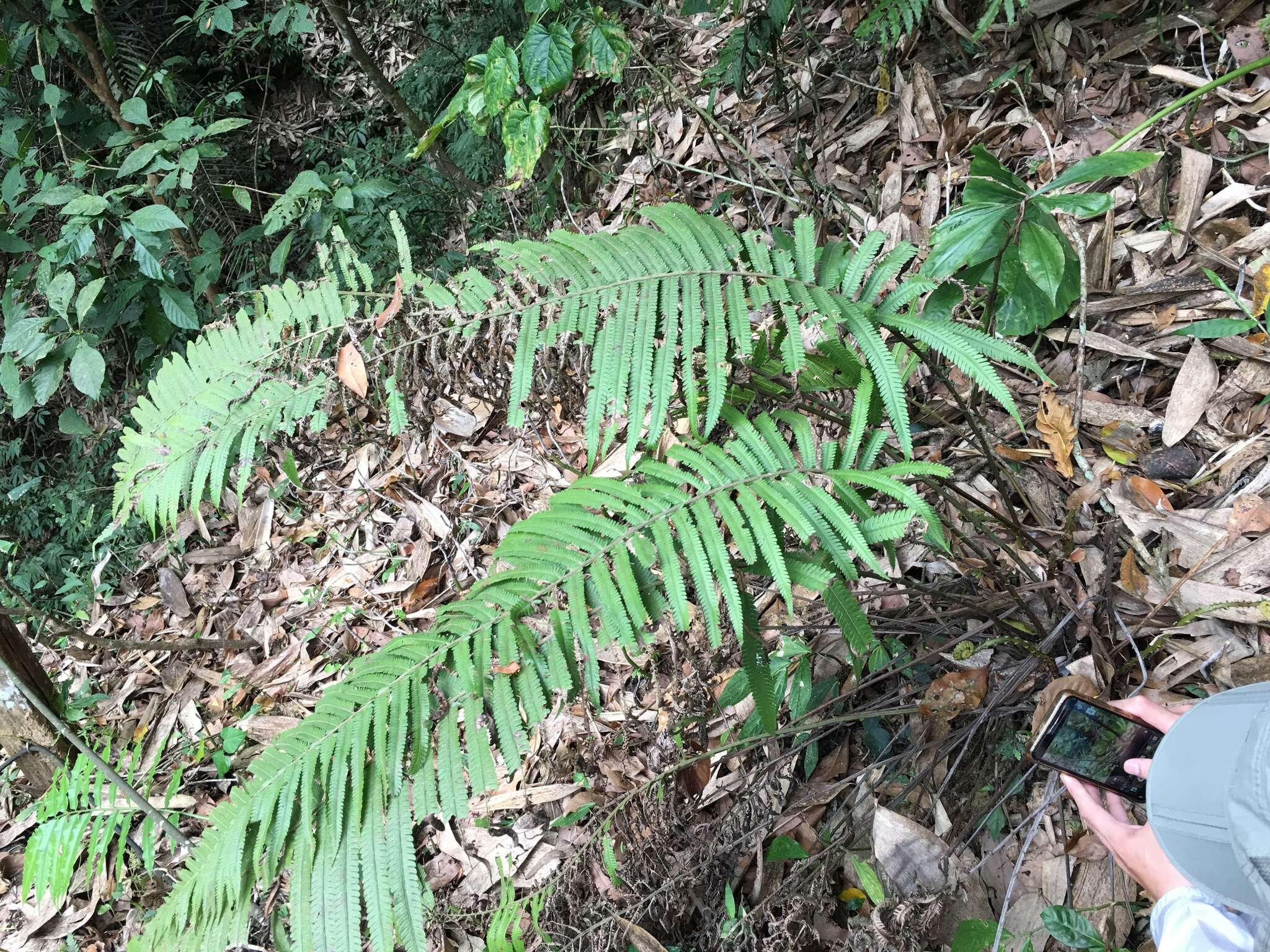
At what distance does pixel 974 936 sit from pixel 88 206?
11.1ft

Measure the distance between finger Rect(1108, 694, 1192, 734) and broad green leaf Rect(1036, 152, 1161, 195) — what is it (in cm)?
81

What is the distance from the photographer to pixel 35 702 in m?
2.14

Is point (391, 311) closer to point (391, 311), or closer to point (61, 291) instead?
point (391, 311)

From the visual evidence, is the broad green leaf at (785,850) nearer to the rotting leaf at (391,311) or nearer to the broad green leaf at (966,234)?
the broad green leaf at (966,234)

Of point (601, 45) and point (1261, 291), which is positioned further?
point (601, 45)

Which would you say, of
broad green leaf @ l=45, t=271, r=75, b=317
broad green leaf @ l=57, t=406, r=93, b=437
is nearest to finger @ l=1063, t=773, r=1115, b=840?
broad green leaf @ l=45, t=271, r=75, b=317

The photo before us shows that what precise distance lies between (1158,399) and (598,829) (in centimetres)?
156

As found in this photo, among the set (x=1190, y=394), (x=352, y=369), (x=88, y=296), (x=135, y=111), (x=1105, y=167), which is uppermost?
(x=135, y=111)

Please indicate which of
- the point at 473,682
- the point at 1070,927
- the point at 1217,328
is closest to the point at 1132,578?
the point at 1217,328

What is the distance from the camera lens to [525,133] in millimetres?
2367

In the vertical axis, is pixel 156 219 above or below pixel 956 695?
above

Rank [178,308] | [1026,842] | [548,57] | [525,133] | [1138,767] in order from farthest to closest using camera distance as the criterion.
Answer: [178,308] < [525,133] < [548,57] < [1026,842] < [1138,767]

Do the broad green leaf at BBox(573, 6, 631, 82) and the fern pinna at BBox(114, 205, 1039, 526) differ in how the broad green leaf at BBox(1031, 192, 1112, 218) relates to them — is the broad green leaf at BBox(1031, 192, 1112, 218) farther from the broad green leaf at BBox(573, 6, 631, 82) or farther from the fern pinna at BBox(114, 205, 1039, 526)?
the broad green leaf at BBox(573, 6, 631, 82)

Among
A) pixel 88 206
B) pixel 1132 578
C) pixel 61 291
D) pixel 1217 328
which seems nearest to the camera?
pixel 1132 578
